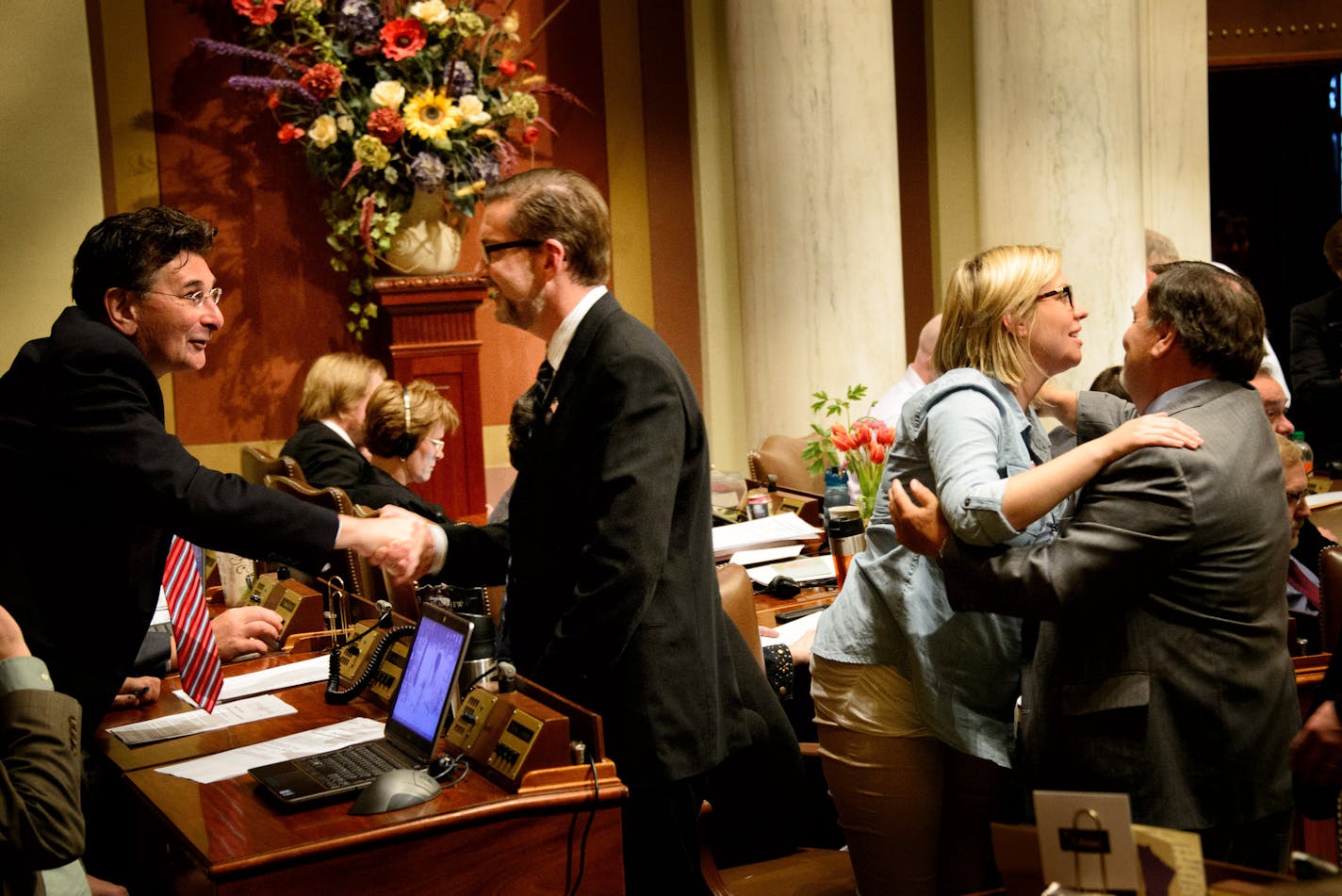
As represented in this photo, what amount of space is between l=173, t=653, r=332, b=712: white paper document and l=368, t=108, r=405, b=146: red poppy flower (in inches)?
109

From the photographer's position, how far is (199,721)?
2.56 meters

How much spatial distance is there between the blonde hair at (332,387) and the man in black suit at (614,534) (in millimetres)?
2469

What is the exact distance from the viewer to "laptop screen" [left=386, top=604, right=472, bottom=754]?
211 centimetres

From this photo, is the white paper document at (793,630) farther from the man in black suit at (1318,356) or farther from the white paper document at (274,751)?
the man in black suit at (1318,356)

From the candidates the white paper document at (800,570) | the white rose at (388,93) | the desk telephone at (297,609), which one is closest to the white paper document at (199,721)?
the desk telephone at (297,609)

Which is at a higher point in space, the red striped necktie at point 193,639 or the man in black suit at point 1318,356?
the man in black suit at point 1318,356

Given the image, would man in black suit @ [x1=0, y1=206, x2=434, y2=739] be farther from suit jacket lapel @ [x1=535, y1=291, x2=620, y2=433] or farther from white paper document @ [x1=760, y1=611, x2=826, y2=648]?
white paper document @ [x1=760, y1=611, x2=826, y2=648]

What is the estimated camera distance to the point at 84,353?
2305mm

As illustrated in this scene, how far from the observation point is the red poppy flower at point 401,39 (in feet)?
17.0

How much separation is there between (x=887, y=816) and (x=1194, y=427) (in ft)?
2.96

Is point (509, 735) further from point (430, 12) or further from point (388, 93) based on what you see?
point (430, 12)

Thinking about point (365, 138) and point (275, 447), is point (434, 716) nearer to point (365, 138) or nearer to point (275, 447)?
point (365, 138)

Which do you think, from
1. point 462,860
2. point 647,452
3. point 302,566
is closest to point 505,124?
point 302,566

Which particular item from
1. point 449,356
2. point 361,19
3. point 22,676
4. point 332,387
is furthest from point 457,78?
point 22,676
